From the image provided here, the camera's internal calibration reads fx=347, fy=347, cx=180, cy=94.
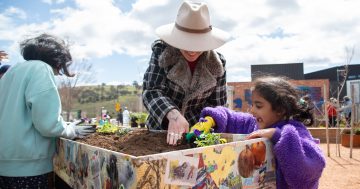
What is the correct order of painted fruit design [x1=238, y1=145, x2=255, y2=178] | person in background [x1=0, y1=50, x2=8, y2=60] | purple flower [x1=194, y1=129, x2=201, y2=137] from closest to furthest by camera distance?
painted fruit design [x1=238, y1=145, x2=255, y2=178], purple flower [x1=194, y1=129, x2=201, y2=137], person in background [x1=0, y1=50, x2=8, y2=60]

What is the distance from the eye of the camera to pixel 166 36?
7.41ft

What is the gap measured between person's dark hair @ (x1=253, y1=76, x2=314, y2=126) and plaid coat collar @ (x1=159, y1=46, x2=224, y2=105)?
39 cm

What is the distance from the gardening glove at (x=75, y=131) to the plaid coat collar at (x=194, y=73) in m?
0.64

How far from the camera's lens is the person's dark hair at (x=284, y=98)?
6.61 ft

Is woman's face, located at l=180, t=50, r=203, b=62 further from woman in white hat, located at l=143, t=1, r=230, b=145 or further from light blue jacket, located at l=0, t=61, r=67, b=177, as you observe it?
light blue jacket, located at l=0, t=61, r=67, b=177

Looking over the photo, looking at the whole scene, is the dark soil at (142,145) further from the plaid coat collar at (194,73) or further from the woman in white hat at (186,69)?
the plaid coat collar at (194,73)

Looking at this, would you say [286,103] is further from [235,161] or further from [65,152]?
[65,152]

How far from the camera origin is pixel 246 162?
1429mm

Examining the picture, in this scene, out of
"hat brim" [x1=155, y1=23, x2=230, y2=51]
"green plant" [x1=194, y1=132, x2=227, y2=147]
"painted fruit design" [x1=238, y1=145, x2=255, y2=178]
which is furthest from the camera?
"hat brim" [x1=155, y1=23, x2=230, y2=51]

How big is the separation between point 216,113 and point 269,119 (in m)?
0.33

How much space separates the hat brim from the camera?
7.07 feet

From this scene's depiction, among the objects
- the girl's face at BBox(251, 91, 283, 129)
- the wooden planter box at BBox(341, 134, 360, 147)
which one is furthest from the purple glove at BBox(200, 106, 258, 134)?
the wooden planter box at BBox(341, 134, 360, 147)

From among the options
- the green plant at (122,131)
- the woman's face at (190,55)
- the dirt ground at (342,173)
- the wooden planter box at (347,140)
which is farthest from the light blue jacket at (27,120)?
the wooden planter box at (347,140)

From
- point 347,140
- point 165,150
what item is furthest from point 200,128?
point 347,140
